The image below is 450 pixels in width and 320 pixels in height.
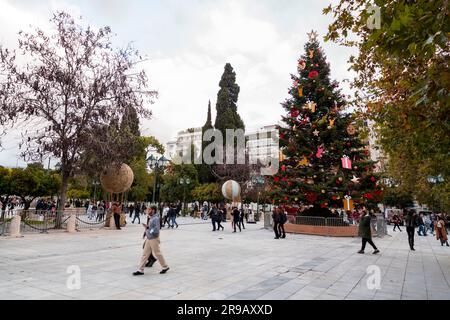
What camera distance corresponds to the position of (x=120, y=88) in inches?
731

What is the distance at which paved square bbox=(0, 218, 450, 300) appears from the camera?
19.2 feet

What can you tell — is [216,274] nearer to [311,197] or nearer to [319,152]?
[311,197]

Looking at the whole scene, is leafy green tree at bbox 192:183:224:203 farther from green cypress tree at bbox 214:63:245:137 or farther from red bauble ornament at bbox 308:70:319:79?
red bauble ornament at bbox 308:70:319:79

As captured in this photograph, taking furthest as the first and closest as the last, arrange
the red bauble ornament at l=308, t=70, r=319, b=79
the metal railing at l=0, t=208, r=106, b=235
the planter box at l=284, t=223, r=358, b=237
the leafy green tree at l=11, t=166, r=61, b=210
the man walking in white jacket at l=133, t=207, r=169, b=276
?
the red bauble ornament at l=308, t=70, r=319, b=79 < the leafy green tree at l=11, t=166, r=61, b=210 < the planter box at l=284, t=223, r=358, b=237 < the metal railing at l=0, t=208, r=106, b=235 < the man walking in white jacket at l=133, t=207, r=169, b=276

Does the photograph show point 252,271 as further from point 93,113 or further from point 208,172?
point 208,172

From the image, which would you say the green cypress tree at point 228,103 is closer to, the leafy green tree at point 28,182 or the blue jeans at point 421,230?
the blue jeans at point 421,230

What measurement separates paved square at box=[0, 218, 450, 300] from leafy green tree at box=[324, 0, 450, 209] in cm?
372

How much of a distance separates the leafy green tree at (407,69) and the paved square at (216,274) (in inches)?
147

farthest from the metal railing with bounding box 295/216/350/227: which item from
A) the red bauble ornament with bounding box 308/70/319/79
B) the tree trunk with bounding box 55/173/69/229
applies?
the tree trunk with bounding box 55/173/69/229

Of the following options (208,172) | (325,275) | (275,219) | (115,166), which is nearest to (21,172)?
(115,166)

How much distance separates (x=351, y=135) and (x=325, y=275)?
14315 mm

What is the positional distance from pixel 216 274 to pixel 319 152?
1396 centimetres

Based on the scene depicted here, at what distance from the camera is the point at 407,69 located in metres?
9.25

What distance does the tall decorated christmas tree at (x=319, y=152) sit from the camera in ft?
62.5
